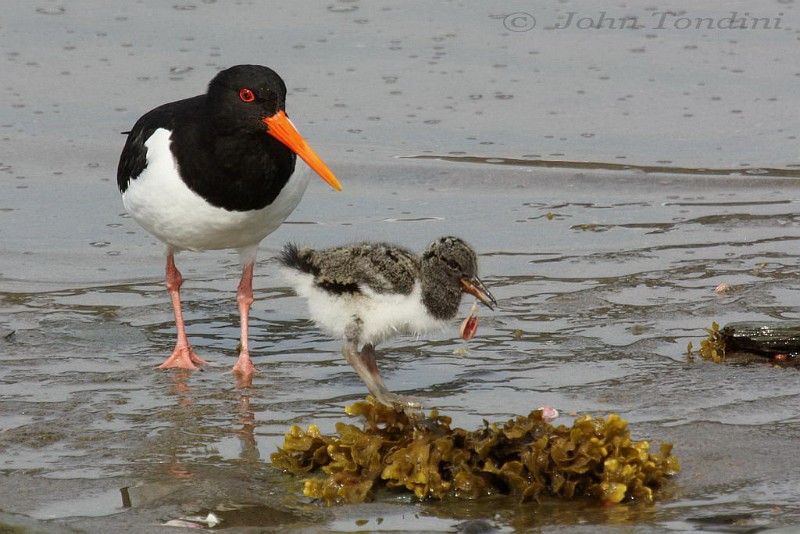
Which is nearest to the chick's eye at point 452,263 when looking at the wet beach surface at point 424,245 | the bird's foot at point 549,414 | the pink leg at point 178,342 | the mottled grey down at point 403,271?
the mottled grey down at point 403,271

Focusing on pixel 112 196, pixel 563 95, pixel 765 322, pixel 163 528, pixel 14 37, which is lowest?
pixel 163 528

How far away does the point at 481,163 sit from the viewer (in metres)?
9.75

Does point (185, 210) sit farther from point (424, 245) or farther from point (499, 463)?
point (499, 463)

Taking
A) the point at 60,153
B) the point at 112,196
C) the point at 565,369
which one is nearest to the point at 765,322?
the point at 565,369

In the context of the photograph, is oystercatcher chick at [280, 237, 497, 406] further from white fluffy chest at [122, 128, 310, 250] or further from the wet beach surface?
white fluffy chest at [122, 128, 310, 250]

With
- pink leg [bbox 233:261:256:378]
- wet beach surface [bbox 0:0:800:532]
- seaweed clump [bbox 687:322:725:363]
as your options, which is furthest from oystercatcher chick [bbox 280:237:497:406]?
seaweed clump [bbox 687:322:725:363]

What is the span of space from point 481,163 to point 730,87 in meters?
2.71

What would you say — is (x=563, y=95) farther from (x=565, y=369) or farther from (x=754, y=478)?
(x=754, y=478)

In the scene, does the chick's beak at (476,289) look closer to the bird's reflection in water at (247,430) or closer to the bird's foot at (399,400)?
the bird's foot at (399,400)

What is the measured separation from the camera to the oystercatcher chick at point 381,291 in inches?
218

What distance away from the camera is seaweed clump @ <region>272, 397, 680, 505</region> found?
4402 mm

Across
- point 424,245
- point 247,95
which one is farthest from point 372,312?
point 424,245

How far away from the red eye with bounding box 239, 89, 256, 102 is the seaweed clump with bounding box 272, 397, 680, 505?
210 cm

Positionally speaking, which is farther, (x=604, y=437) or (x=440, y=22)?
(x=440, y=22)
